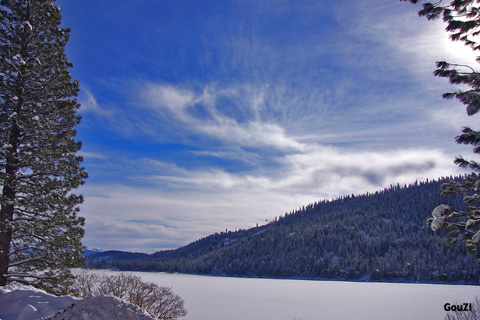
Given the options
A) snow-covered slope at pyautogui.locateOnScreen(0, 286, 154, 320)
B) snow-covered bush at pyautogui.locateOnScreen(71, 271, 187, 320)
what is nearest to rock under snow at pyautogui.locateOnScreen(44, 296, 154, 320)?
snow-covered slope at pyautogui.locateOnScreen(0, 286, 154, 320)

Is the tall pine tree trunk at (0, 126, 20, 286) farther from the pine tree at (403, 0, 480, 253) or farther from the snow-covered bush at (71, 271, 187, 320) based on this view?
the pine tree at (403, 0, 480, 253)

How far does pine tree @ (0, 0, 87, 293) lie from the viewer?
600 inches

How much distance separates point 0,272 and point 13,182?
3920 mm

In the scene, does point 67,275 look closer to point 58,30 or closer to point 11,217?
point 11,217

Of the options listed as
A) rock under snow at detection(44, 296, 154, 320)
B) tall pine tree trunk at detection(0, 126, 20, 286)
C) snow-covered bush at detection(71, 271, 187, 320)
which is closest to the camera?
rock under snow at detection(44, 296, 154, 320)

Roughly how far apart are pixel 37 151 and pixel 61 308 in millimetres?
8682

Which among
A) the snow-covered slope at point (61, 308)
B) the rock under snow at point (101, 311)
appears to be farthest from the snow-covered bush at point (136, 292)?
the rock under snow at point (101, 311)

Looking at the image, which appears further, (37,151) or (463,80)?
(37,151)

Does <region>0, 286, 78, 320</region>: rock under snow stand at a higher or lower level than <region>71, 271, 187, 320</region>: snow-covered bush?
higher

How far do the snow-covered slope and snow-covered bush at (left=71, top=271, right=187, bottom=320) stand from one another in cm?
1569

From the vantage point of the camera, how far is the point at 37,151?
620 inches

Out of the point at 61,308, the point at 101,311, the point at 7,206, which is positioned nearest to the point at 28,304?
the point at 61,308

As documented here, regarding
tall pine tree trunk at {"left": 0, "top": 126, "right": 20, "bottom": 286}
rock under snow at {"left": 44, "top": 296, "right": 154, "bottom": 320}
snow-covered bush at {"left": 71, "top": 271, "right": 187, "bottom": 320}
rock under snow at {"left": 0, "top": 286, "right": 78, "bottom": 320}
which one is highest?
tall pine tree trunk at {"left": 0, "top": 126, "right": 20, "bottom": 286}

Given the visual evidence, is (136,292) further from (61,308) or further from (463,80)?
(463,80)
